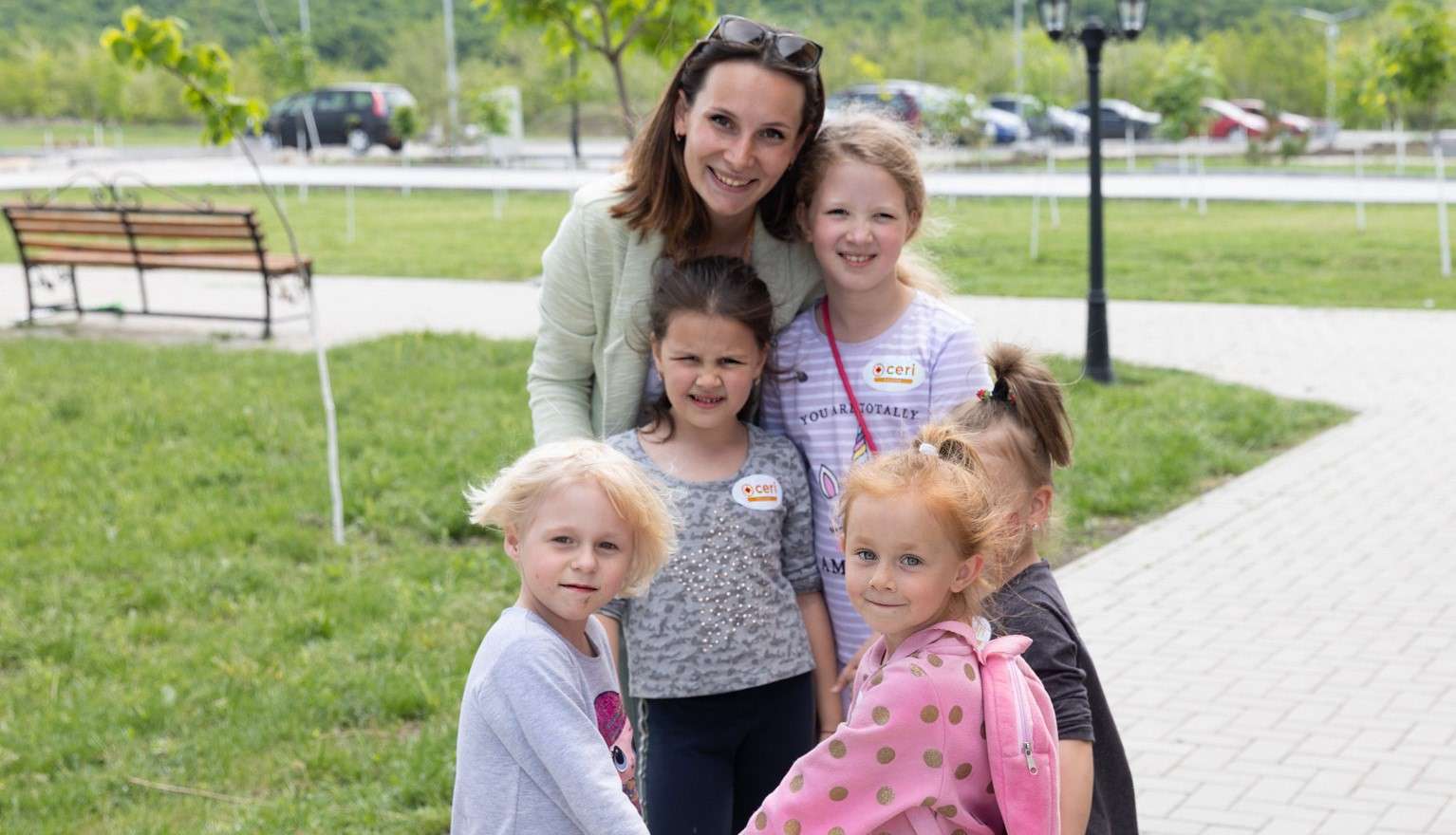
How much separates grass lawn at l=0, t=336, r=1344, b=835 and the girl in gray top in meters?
1.43

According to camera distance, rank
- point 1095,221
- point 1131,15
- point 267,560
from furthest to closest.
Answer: point 1131,15 < point 1095,221 < point 267,560

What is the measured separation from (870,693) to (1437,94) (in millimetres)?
17009

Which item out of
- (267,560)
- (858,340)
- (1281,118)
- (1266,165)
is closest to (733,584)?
(858,340)

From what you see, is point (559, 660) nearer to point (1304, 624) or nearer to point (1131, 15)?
point (1304, 624)

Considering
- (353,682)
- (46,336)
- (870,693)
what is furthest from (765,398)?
(46,336)

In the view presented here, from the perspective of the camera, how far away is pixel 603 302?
3004 millimetres

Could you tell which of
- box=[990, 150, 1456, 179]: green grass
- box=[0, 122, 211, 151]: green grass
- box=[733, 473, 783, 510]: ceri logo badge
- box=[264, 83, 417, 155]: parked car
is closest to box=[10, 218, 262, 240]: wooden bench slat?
box=[733, 473, 783, 510]: ceri logo badge

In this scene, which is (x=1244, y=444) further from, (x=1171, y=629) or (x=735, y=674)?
(x=735, y=674)

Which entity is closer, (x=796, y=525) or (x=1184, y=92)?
(x=796, y=525)

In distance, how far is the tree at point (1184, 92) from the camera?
81.9 ft

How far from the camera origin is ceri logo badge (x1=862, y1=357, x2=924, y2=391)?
282 centimetres

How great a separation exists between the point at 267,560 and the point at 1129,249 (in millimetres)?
13709

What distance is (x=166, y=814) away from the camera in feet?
13.7

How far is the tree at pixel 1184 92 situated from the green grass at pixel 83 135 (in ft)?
96.0
